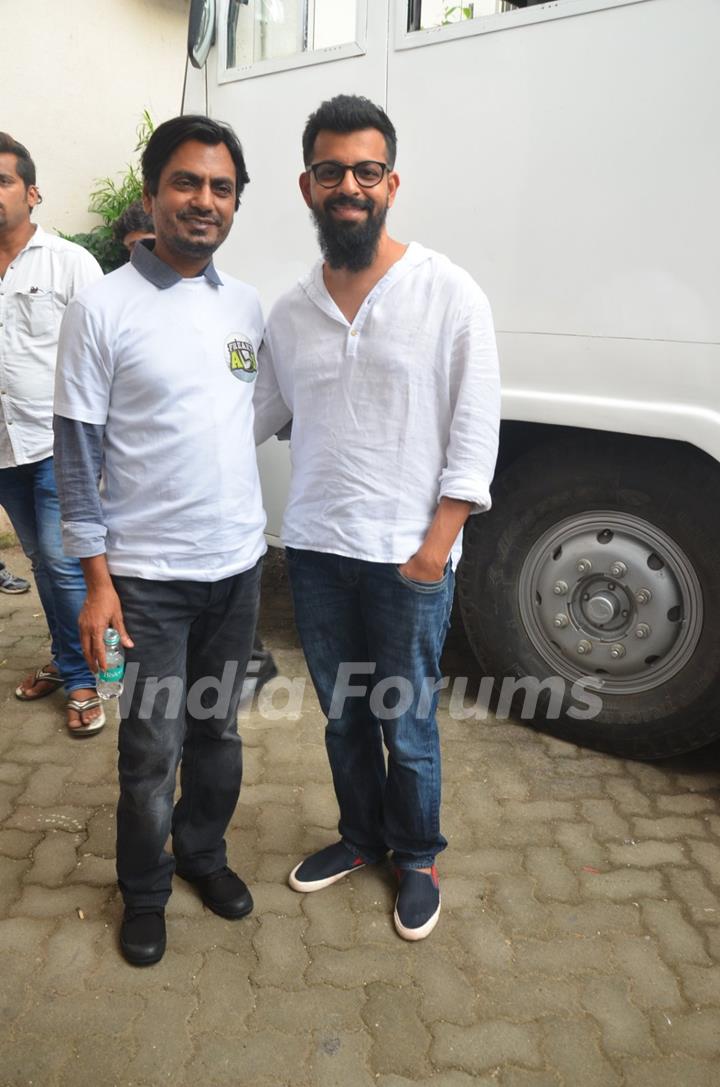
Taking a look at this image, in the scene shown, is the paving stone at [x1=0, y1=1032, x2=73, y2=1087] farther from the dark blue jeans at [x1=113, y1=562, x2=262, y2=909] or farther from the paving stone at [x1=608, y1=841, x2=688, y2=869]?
the paving stone at [x1=608, y1=841, x2=688, y2=869]

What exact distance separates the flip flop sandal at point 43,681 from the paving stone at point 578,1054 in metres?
2.17

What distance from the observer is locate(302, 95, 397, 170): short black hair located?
183 centimetres

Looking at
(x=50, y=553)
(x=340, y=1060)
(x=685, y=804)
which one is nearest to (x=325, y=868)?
(x=340, y=1060)

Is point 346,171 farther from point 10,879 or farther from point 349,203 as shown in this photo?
point 10,879

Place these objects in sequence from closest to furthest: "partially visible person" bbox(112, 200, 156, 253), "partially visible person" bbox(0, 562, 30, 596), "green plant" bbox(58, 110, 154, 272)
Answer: "partially visible person" bbox(112, 200, 156, 253) → "partially visible person" bbox(0, 562, 30, 596) → "green plant" bbox(58, 110, 154, 272)

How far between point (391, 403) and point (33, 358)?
1.62 meters

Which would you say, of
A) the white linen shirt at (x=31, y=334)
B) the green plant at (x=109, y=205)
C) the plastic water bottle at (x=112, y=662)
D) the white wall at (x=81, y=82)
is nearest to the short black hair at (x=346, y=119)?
the plastic water bottle at (x=112, y=662)

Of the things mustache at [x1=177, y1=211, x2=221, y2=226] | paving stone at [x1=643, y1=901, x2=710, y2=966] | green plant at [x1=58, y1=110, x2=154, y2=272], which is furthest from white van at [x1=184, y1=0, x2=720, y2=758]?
green plant at [x1=58, y1=110, x2=154, y2=272]

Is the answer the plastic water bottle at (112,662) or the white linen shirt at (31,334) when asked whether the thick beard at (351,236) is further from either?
the white linen shirt at (31,334)

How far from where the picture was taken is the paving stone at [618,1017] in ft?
6.13

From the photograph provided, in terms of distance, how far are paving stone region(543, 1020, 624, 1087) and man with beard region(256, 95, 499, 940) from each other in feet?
1.29

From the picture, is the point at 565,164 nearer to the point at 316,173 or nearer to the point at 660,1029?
the point at 316,173

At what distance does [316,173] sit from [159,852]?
1.60 metres

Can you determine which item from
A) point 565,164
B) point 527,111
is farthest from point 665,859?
point 527,111
